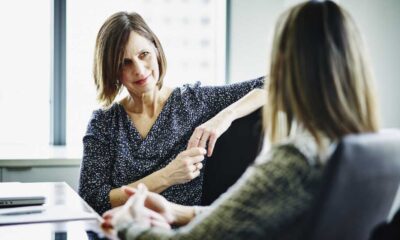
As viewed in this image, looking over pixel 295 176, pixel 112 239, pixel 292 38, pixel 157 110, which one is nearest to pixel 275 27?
pixel 292 38

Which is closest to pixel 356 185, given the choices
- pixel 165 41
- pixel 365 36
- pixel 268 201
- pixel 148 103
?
pixel 268 201

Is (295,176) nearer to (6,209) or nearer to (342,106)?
(342,106)

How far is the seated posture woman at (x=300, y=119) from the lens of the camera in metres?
0.79

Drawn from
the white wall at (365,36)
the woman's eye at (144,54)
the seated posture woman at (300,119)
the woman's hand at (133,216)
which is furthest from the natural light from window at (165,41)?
the seated posture woman at (300,119)

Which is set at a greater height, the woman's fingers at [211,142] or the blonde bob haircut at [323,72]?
the blonde bob haircut at [323,72]

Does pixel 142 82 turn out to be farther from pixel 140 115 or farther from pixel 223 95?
pixel 223 95

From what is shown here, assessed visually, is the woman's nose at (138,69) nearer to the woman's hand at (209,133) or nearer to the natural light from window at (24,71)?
the woman's hand at (209,133)

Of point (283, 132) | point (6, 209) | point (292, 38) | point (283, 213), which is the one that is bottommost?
point (6, 209)

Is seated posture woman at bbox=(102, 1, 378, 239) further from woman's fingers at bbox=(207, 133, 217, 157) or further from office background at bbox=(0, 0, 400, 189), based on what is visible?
office background at bbox=(0, 0, 400, 189)

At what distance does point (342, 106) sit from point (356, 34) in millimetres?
146

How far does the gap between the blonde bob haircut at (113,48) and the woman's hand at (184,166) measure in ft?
1.45

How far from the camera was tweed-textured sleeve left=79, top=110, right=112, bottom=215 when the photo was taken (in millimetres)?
1645

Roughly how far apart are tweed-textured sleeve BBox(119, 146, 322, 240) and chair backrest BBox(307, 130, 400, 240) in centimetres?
5

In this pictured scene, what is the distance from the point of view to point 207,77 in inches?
128
